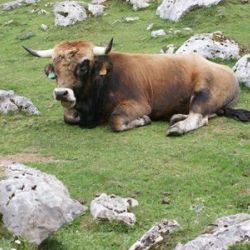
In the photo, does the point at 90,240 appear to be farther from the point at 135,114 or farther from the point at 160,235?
the point at 135,114

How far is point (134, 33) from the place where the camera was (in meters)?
20.4

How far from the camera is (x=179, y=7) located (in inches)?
827

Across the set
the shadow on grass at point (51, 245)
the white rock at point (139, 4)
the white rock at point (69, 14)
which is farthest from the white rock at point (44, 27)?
the shadow on grass at point (51, 245)

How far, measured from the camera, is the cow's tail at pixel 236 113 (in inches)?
462

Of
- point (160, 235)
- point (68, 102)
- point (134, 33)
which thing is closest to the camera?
point (160, 235)

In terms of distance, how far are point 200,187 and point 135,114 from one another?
11.0 feet

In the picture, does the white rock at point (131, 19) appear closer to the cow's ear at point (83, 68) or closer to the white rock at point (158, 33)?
the white rock at point (158, 33)

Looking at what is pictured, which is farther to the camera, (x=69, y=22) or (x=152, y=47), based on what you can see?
(x=69, y=22)

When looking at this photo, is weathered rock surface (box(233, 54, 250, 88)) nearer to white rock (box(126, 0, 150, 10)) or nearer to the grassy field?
the grassy field

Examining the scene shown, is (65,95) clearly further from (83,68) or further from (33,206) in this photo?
(33,206)

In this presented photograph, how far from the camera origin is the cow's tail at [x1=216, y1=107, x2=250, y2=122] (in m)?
11.7

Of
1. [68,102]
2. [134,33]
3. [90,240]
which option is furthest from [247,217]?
[134,33]

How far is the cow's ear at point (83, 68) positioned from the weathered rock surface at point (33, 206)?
13.7ft

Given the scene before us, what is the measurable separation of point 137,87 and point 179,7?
929 centimetres
